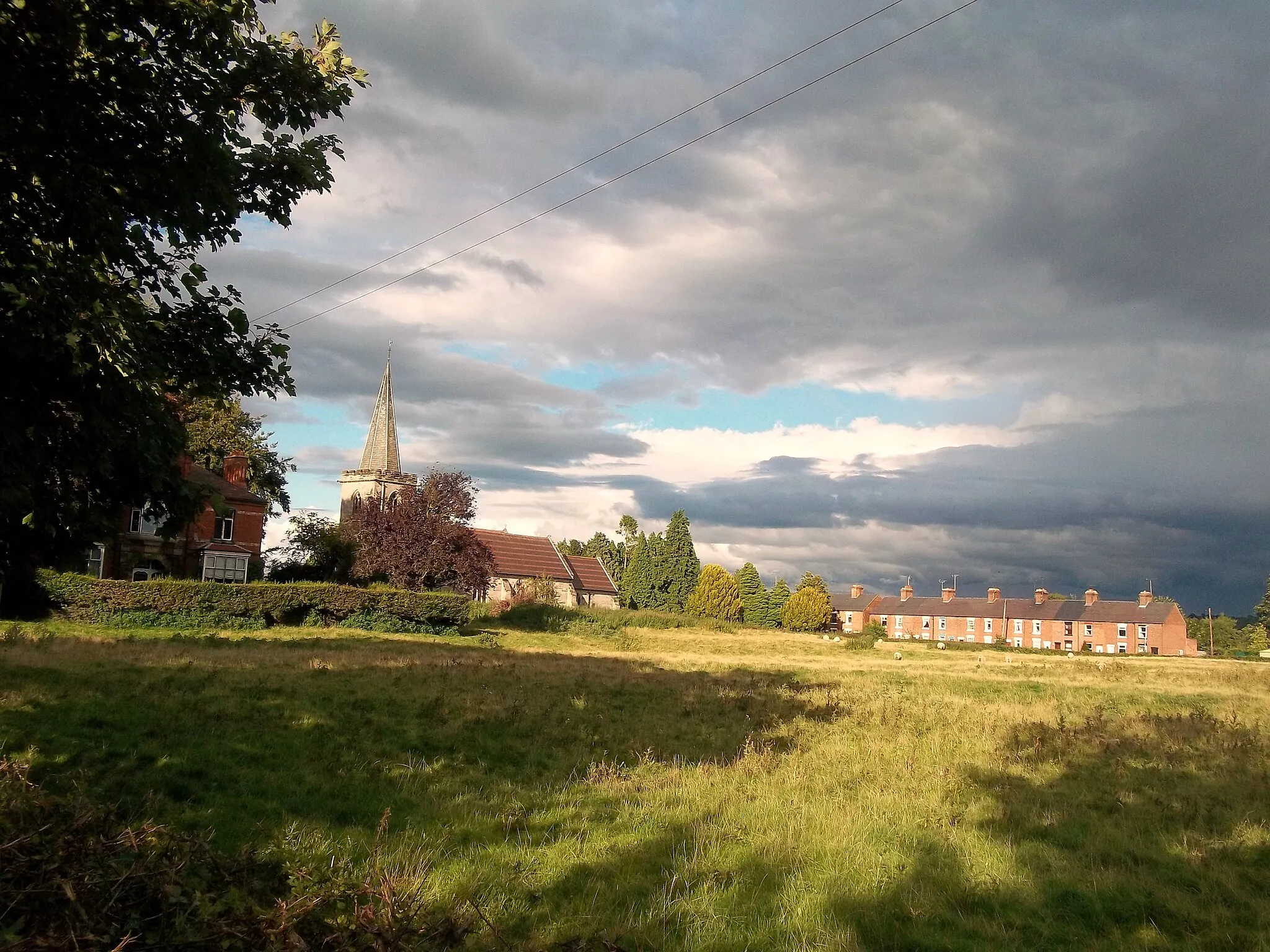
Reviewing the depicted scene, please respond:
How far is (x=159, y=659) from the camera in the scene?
55.6 ft

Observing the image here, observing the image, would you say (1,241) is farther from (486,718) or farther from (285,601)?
(285,601)

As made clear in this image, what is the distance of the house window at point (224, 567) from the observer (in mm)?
45094

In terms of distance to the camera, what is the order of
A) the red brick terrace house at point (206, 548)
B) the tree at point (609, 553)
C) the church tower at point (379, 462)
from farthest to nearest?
the tree at point (609, 553), the church tower at point (379, 462), the red brick terrace house at point (206, 548)

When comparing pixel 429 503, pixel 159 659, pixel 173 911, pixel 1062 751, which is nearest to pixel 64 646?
pixel 159 659

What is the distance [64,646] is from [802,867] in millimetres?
17794

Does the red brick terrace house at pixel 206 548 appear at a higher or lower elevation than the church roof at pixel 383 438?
lower

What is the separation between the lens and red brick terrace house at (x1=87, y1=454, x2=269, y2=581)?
42.2m

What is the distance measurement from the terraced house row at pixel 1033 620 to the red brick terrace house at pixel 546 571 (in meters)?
34.1

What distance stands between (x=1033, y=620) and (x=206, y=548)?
103 m

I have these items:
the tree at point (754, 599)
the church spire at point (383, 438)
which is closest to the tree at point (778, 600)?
the tree at point (754, 599)

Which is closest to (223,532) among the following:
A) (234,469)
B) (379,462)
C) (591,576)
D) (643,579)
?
(234,469)

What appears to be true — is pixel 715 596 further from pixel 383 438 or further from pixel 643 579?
pixel 383 438

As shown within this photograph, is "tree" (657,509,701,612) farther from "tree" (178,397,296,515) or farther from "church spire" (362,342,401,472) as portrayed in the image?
"tree" (178,397,296,515)

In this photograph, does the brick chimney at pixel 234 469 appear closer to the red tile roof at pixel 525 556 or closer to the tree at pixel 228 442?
the tree at pixel 228 442
